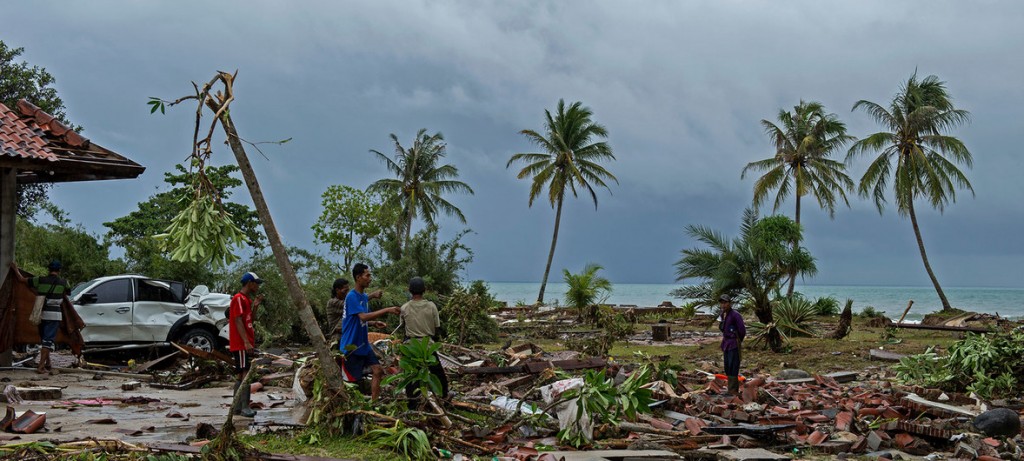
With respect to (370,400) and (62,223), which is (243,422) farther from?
(62,223)

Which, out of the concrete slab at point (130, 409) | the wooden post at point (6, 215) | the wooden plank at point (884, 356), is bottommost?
the concrete slab at point (130, 409)

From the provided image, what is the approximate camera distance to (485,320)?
78.3ft

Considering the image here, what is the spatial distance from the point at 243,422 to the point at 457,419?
2694 millimetres

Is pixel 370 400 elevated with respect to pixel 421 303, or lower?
lower

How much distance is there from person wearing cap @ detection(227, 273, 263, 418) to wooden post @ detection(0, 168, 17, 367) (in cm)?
644

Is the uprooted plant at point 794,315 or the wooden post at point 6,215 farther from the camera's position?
the uprooted plant at point 794,315

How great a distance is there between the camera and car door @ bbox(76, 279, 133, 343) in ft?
52.8

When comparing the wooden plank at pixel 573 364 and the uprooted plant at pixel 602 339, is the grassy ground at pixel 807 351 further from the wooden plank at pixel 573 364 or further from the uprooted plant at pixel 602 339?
the wooden plank at pixel 573 364

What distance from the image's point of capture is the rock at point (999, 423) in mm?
9867

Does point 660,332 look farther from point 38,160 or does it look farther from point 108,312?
point 38,160

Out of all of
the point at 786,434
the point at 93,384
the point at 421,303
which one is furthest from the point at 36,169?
the point at 786,434

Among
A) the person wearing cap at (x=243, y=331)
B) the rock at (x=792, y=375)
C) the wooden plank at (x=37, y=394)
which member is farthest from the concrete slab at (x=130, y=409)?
the rock at (x=792, y=375)

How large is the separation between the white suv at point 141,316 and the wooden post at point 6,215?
1945mm

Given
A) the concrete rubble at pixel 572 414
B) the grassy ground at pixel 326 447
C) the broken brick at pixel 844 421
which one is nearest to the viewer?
the grassy ground at pixel 326 447
